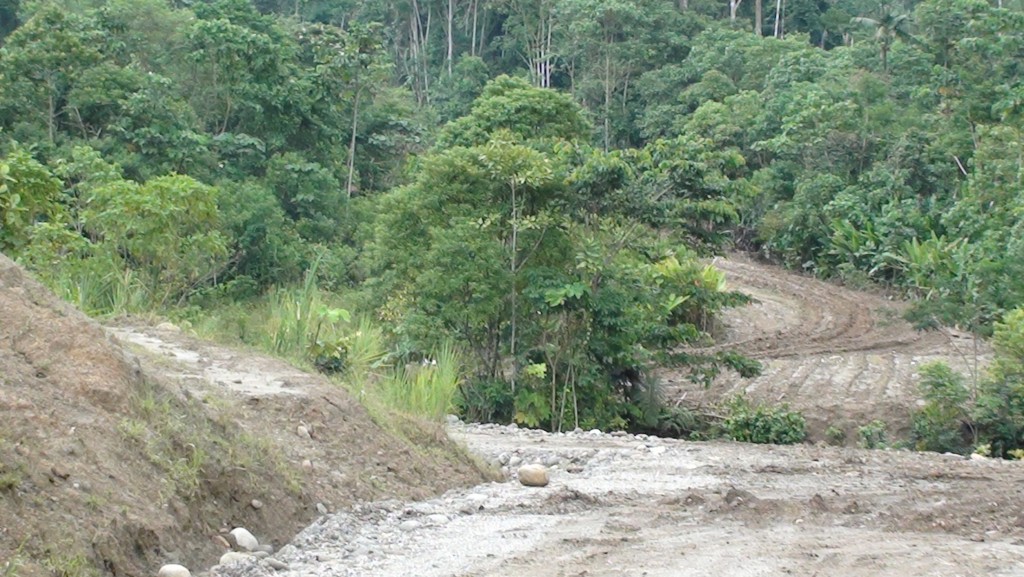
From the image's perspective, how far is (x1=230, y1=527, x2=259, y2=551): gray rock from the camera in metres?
5.82

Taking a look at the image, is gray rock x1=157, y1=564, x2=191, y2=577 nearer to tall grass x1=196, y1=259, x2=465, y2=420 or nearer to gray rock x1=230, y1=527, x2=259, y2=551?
gray rock x1=230, y1=527, x2=259, y2=551

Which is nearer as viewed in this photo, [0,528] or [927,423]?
[0,528]

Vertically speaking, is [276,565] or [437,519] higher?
[276,565]

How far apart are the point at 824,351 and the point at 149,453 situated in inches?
1012

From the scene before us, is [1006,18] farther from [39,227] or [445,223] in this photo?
[39,227]

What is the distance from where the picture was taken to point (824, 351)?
29609 millimetres

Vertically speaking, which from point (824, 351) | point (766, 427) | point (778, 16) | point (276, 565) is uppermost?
point (778, 16)

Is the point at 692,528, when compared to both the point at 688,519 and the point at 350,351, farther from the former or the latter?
the point at 350,351

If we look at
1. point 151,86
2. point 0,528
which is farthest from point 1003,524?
point 151,86

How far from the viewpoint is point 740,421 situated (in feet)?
61.6

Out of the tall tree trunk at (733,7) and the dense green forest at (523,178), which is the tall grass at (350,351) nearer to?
the dense green forest at (523,178)

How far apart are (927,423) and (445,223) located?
847 centimetres

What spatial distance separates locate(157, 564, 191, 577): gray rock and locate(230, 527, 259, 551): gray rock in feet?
2.16

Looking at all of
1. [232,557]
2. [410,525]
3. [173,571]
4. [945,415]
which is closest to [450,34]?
[945,415]
